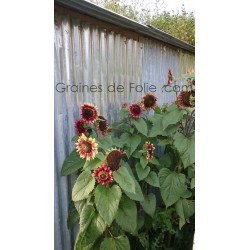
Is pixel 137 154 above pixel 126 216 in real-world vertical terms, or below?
above

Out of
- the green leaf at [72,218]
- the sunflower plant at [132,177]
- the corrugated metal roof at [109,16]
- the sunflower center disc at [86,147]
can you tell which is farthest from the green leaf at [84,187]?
the corrugated metal roof at [109,16]

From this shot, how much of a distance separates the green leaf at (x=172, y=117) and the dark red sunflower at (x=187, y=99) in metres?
0.04

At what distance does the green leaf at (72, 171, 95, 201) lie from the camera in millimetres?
1156

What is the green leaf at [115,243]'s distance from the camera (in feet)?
4.04

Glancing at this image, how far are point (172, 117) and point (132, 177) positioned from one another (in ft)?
1.09

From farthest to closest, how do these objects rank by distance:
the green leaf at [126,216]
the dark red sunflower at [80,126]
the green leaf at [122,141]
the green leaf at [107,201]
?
the green leaf at [122,141] < the dark red sunflower at [80,126] < the green leaf at [126,216] < the green leaf at [107,201]

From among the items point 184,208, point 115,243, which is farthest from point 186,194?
point 115,243

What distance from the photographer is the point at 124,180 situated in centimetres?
116

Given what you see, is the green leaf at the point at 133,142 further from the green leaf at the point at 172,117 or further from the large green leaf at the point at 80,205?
the large green leaf at the point at 80,205

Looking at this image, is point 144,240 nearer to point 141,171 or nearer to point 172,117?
point 141,171

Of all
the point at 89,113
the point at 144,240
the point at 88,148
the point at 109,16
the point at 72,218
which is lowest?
the point at 144,240

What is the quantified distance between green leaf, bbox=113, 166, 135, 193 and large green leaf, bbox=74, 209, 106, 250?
6.2 inches
